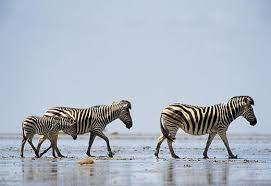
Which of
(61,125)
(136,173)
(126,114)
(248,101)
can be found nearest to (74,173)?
(136,173)

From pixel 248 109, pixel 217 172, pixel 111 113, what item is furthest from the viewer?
pixel 111 113

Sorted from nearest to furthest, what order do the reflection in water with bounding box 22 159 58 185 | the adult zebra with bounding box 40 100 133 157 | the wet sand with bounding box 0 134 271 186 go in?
the wet sand with bounding box 0 134 271 186, the reflection in water with bounding box 22 159 58 185, the adult zebra with bounding box 40 100 133 157

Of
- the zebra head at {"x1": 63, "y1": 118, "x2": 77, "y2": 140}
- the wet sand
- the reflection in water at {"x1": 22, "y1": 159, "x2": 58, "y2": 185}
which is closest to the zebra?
the zebra head at {"x1": 63, "y1": 118, "x2": 77, "y2": 140}

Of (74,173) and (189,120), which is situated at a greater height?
(189,120)

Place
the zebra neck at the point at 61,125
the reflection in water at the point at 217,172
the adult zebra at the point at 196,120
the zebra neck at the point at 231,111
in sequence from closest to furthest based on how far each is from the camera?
the reflection in water at the point at 217,172
the adult zebra at the point at 196,120
the zebra neck at the point at 231,111
the zebra neck at the point at 61,125

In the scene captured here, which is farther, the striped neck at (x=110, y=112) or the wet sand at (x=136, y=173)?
the striped neck at (x=110, y=112)

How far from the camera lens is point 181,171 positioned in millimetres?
21000

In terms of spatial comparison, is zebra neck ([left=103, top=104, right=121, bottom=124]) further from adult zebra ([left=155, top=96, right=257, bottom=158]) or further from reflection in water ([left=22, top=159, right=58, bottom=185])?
reflection in water ([left=22, top=159, right=58, bottom=185])

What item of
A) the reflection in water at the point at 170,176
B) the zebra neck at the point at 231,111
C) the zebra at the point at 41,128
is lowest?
the reflection in water at the point at 170,176

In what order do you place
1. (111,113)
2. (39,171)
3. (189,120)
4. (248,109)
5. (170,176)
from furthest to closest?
(111,113)
(248,109)
(189,120)
(39,171)
(170,176)

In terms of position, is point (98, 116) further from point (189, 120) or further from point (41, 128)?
point (189, 120)

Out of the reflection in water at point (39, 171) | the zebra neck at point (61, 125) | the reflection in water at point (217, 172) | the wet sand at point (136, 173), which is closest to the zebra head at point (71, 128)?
the zebra neck at point (61, 125)

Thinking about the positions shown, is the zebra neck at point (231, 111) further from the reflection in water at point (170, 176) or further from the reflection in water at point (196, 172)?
the reflection in water at point (170, 176)

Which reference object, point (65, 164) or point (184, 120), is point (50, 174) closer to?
point (65, 164)
